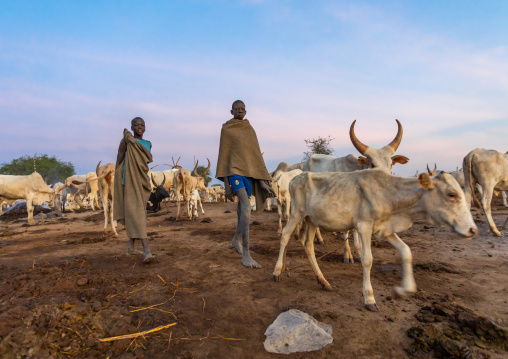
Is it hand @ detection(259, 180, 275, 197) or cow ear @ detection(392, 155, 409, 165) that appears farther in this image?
cow ear @ detection(392, 155, 409, 165)

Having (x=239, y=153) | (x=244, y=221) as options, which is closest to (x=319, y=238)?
(x=244, y=221)

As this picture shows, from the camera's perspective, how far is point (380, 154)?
5910 mm

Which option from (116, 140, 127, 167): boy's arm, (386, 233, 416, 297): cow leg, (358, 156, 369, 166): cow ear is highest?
(116, 140, 127, 167): boy's arm

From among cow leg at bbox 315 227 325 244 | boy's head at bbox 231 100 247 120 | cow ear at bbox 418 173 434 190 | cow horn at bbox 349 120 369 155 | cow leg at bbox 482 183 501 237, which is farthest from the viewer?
cow leg at bbox 482 183 501 237

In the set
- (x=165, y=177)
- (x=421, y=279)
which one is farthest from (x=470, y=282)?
(x=165, y=177)

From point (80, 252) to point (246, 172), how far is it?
145 inches

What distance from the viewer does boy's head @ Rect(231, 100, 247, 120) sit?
5.37m

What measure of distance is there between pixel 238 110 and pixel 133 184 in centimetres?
210

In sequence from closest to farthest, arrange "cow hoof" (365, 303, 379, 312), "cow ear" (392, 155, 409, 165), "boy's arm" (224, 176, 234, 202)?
"cow hoof" (365, 303, 379, 312) → "boy's arm" (224, 176, 234, 202) → "cow ear" (392, 155, 409, 165)

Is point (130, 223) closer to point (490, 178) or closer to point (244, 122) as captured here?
point (244, 122)

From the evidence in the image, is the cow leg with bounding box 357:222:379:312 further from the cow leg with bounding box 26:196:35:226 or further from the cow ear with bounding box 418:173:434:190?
the cow leg with bounding box 26:196:35:226

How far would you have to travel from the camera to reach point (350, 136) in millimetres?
6102

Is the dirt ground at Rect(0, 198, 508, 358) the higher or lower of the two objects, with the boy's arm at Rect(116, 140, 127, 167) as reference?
lower

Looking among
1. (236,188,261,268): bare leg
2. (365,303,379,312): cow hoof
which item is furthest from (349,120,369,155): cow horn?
(365,303,379,312): cow hoof
